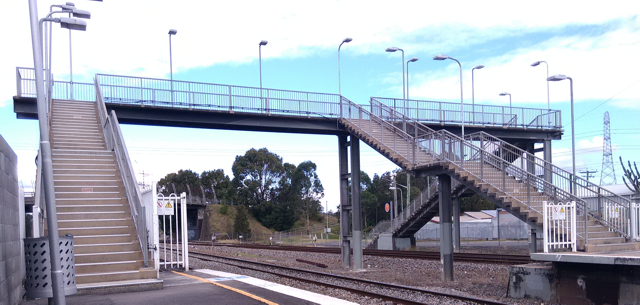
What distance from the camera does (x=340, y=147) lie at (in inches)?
964

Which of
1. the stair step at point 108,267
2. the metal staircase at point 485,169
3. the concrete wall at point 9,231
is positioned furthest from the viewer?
the metal staircase at point 485,169

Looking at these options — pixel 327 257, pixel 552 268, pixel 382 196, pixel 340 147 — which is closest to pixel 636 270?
pixel 552 268

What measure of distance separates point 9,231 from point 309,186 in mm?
82048

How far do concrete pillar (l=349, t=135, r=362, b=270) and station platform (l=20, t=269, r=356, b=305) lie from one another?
10.7m

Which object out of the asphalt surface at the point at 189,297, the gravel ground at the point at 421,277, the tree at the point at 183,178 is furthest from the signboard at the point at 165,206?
the tree at the point at 183,178

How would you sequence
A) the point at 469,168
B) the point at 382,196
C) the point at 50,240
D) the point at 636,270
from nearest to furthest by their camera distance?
the point at 50,240 < the point at 636,270 < the point at 469,168 < the point at 382,196

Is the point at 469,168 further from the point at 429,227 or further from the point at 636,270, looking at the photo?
the point at 429,227

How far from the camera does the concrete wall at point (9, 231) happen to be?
801 cm

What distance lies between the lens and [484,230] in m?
58.7

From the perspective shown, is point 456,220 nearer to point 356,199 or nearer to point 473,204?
point 356,199

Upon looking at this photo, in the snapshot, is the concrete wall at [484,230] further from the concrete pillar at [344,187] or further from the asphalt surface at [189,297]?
the asphalt surface at [189,297]

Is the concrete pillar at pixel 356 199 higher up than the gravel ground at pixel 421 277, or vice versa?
the concrete pillar at pixel 356 199

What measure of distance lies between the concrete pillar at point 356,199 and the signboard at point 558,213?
33.8ft

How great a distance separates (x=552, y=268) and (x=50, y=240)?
10.9 meters
